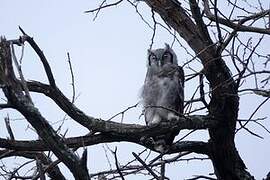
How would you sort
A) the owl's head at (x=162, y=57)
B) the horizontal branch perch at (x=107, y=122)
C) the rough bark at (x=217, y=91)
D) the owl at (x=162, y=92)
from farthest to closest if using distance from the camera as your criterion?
the owl's head at (x=162, y=57)
the owl at (x=162, y=92)
the rough bark at (x=217, y=91)
the horizontal branch perch at (x=107, y=122)

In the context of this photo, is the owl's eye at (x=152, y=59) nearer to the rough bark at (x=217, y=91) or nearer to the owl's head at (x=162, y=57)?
the owl's head at (x=162, y=57)

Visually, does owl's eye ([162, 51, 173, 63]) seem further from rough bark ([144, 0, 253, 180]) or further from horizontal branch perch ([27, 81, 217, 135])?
horizontal branch perch ([27, 81, 217, 135])

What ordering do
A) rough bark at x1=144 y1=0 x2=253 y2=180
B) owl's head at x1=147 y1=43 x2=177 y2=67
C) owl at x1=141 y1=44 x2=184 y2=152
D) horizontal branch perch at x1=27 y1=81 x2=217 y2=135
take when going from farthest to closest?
owl's head at x1=147 y1=43 x2=177 y2=67, owl at x1=141 y1=44 x2=184 y2=152, rough bark at x1=144 y1=0 x2=253 y2=180, horizontal branch perch at x1=27 y1=81 x2=217 y2=135

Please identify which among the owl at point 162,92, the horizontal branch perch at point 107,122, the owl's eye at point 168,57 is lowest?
the horizontal branch perch at point 107,122

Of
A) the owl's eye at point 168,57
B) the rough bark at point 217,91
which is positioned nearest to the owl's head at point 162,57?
the owl's eye at point 168,57

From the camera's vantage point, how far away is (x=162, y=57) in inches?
225

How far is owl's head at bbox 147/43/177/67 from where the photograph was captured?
18.7 ft

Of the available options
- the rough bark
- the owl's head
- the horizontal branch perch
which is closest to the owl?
the owl's head

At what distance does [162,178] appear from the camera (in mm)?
2977

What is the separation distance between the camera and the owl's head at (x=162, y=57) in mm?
5691

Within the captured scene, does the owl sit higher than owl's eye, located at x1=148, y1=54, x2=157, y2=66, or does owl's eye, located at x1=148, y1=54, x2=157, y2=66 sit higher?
owl's eye, located at x1=148, y1=54, x2=157, y2=66

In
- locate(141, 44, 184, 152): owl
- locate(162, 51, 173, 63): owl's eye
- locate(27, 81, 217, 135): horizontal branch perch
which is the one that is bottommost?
locate(27, 81, 217, 135): horizontal branch perch

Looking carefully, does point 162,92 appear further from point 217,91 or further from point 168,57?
point 217,91

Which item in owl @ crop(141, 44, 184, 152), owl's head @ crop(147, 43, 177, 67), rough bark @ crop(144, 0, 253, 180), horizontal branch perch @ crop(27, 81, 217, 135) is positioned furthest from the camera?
owl's head @ crop(147, 43, 177, 67)
